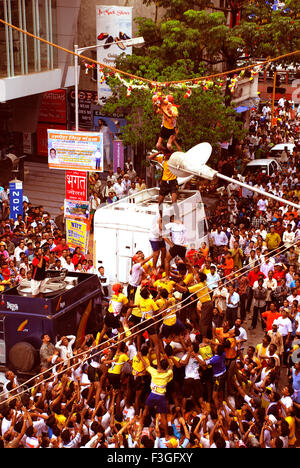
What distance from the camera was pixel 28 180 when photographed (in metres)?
32.8

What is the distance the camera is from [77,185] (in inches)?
811

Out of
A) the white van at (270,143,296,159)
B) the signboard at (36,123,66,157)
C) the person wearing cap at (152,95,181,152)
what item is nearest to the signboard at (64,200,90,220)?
the person wearing cap at (152,95,181,152)

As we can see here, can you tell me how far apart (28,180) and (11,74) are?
697cm

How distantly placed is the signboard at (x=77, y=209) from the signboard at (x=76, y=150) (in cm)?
101

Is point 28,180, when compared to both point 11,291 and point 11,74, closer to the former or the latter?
point 11,74

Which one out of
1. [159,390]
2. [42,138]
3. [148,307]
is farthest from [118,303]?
[42,138]

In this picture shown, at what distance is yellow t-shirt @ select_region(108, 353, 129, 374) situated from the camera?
12.3 m

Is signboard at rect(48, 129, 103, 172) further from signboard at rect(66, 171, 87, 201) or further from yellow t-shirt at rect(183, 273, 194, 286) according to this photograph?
yellow t-shirt at rect(183, 273, 194, 286)

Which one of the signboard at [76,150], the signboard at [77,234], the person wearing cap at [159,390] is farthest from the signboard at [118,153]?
the person wearing cap at [159,390]

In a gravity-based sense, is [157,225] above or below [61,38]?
below

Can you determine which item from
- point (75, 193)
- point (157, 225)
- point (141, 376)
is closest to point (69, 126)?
point (75, 193)

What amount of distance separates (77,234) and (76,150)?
244 centimetres

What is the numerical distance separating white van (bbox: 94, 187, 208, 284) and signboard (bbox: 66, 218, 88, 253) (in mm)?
1379

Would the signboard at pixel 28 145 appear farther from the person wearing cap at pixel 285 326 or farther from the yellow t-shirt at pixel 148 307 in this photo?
the yellow t-shirt at pixel 148 307
